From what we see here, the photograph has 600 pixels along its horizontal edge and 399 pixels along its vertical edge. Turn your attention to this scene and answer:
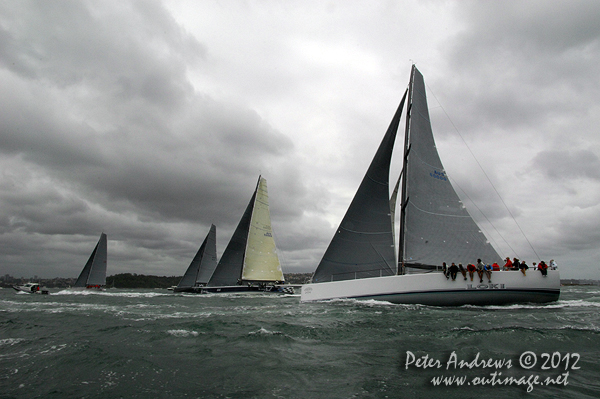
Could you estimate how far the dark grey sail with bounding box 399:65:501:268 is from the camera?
61.5 feet

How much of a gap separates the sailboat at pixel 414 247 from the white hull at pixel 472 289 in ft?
0.13

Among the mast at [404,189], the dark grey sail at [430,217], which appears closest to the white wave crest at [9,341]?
the mast at [404,189]

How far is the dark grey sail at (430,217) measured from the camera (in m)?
18.8

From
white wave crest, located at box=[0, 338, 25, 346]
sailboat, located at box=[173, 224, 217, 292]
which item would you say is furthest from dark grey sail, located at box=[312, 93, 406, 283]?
sailboat, located at box=[173, 224, 217, 292]

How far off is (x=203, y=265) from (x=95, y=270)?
23.6 metres

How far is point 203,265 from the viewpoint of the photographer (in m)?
55.5

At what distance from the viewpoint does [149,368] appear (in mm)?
6676

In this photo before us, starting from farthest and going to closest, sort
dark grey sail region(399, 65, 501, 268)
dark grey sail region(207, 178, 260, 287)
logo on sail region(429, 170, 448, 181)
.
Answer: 1. dark grey sail region(207, 178, 260, 287)
2. logo on sail region(429, 170, 448, 181)
3. dark grey sail region(399, 65, 501, 268)

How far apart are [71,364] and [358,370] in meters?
5.82

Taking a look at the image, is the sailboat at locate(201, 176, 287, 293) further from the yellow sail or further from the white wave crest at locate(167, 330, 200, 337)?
the white wave crest at locate(167, 330, 200, 337)

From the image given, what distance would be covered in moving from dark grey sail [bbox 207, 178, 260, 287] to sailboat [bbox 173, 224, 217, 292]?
38.3 ft

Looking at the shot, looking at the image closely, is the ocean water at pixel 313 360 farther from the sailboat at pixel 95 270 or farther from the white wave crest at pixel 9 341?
the sailboat at pixel 95 270

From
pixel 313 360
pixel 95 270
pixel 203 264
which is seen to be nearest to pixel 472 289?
pixel 313 360

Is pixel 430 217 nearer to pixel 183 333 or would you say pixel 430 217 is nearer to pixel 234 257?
pixel 183 333
